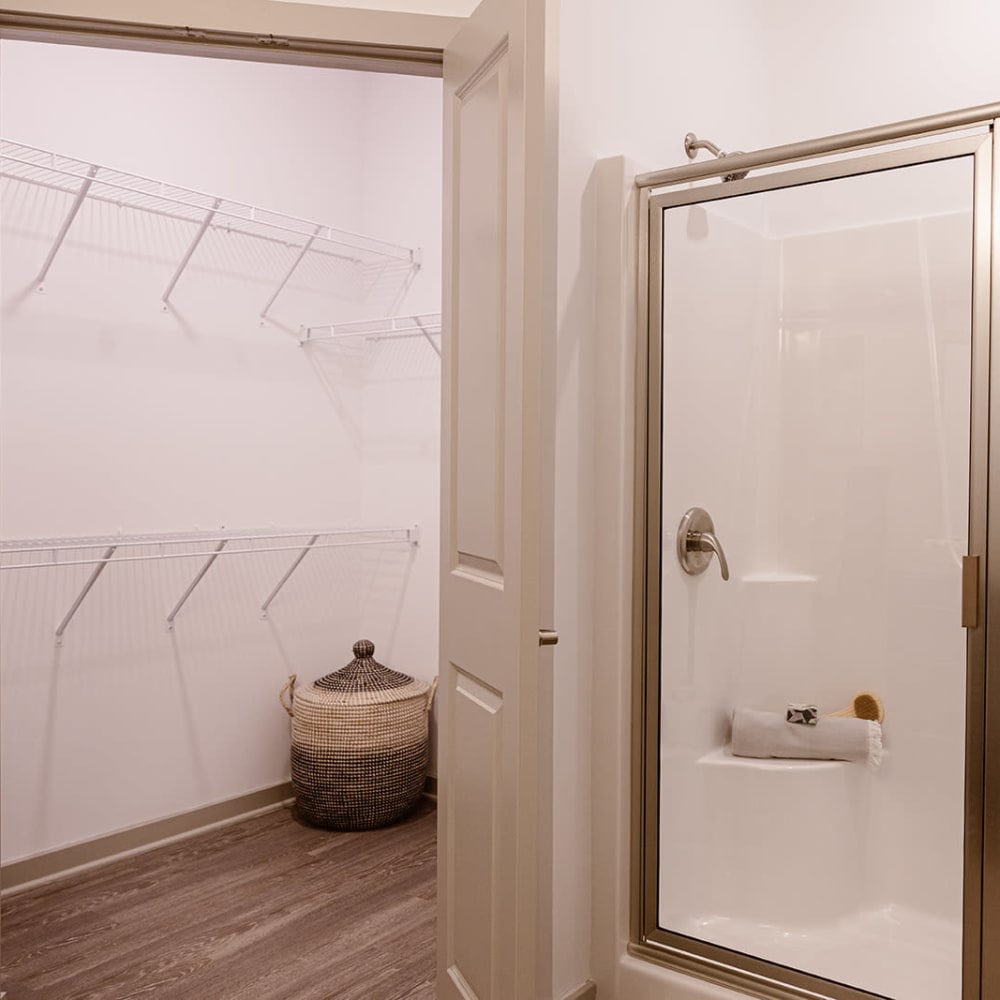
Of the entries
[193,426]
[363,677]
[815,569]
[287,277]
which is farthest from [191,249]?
[815,569]

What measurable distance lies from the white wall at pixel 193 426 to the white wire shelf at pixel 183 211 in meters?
0.05

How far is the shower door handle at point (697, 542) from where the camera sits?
2211mm

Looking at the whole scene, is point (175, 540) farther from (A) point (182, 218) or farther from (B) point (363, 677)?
(A) point (182, 218)

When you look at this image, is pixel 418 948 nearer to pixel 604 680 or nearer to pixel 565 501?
pixel 604 680

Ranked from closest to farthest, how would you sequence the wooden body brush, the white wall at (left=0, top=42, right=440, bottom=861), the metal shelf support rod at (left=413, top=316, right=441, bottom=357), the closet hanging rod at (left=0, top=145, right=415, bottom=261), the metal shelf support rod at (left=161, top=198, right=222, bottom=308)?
1. the wooden body brush
2. the closet hanging rod at (left=0, top=145, right=415, bottom=261)
3. the white wall at (left=0, top=42, right=440, bottom=861)
4. the metal shelf support rod at (left=161, top=198, right=222, bottom=308)
5. the metal shelf support rod at (left=413, top=316, right=441, bottom=357)

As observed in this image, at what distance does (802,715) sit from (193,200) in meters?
2.39

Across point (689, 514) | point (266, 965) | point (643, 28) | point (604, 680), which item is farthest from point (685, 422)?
point (266, 965)

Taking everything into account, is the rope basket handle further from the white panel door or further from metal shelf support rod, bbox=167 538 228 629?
the white panel door

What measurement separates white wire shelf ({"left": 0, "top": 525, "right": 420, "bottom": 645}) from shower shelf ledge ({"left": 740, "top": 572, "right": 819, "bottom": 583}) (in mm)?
1407

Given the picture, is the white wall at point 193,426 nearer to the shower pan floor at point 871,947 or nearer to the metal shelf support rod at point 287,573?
the metal shelf support rod at point 287,573

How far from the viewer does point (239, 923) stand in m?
2.52

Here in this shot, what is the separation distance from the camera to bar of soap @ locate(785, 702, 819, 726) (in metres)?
2.33

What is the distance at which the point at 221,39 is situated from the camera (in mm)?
1840

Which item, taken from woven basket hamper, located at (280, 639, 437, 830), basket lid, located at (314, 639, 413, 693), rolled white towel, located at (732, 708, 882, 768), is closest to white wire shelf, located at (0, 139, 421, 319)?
basket lid, located at (314, 639, 413, 693)
